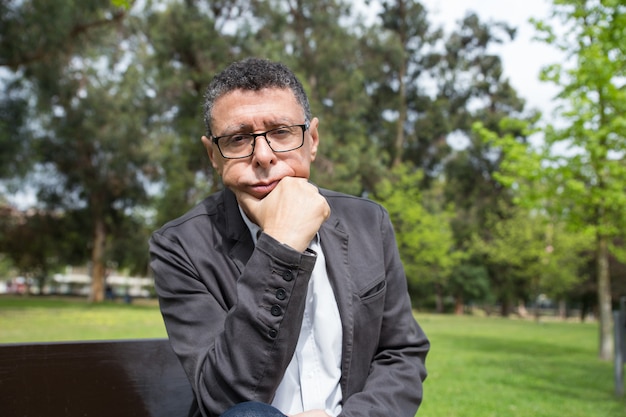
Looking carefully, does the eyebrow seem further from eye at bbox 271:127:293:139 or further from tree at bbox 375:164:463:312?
tree at bbox 375:164:463:312

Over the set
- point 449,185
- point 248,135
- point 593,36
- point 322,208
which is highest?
point 449,185

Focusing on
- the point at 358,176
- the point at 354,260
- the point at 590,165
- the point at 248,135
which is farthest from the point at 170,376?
the point at 358,176

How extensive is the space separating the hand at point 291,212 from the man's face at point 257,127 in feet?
0.20

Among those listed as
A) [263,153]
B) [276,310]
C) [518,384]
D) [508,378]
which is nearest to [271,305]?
[276,310]

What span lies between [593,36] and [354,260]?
37.5 feet

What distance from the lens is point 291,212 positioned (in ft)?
5.64

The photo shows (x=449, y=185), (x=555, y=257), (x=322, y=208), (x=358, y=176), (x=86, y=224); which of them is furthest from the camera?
(x=449, y=185)

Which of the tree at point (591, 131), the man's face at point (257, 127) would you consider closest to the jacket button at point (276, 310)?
the man's face at point (257, 127)

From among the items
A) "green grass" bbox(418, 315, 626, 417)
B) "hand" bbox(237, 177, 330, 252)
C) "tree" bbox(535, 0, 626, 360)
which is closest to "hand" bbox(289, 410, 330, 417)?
"hand" bbox(237, 177, 330, 252)

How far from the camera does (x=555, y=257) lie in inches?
1492

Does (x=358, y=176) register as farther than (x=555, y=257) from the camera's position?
No

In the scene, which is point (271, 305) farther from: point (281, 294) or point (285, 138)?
point (285, 138)

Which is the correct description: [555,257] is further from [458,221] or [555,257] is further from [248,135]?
[248,135]

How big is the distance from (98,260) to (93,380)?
34.6 metres
